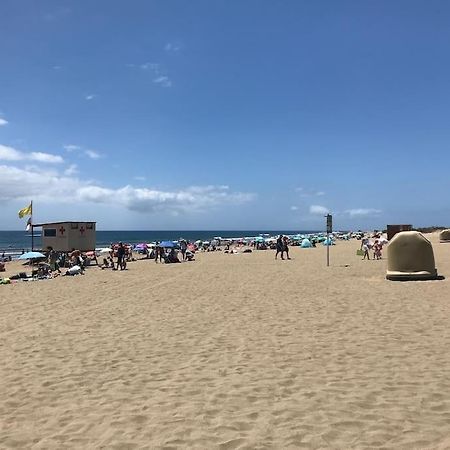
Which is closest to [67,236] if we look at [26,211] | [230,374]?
[26,211]

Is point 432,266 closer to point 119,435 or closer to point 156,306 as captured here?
point 156,306

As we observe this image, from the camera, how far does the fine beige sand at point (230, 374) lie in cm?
416

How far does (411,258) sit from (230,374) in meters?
10.8

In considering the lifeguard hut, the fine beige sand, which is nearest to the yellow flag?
the lifeguard hut

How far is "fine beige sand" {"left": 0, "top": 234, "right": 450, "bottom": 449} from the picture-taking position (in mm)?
4164

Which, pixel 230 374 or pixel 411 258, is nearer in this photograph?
pixel 230 374

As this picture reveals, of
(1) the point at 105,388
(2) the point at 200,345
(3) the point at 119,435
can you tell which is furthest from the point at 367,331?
(3) the point at 119,435

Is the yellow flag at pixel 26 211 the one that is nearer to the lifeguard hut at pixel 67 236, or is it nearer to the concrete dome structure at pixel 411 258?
the lifeguard hut at pixel 67 236

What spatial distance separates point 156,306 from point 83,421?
A: 700 cm

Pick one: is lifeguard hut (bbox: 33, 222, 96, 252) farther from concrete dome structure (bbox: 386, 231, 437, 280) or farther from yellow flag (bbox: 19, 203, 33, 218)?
concrete dome structure (bbox: 386, 231, 437, 280)

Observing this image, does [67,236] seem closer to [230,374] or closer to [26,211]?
[26,211]

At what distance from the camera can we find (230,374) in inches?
230

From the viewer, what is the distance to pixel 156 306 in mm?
11508

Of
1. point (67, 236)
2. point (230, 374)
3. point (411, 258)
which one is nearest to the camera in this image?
point (230, 374)
